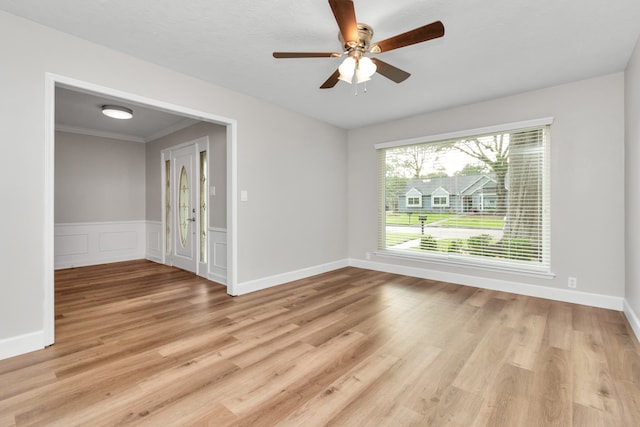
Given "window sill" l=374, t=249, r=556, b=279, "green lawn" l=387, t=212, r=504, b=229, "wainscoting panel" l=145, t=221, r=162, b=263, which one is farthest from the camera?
"wainscoting panel" l=145, t=221, r=162, b=263

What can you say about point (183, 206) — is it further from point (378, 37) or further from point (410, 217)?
point (378, 37)

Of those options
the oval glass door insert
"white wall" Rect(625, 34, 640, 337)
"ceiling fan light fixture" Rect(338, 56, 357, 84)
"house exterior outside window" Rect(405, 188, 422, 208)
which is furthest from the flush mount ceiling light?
"white wall" Rect(625, 34, 640, 337)

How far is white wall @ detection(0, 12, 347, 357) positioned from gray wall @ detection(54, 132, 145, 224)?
3.93m

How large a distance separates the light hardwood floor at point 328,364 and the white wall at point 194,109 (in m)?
0.62

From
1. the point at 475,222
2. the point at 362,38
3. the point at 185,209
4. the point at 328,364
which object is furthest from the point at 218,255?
the point at 475,222

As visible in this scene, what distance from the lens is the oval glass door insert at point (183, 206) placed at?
523 cm

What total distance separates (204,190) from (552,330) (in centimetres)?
489

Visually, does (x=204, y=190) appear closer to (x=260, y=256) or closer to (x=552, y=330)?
(x=260, y=256)

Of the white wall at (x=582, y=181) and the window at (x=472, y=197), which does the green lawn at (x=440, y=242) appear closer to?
the window at (x=472, y=197)

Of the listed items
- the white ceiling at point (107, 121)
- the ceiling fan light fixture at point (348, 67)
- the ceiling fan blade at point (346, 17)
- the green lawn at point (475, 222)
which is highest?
the white ceiling at point (107, 121)

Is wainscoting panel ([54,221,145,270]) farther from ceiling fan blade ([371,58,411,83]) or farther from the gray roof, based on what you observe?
ceiling fan blade ([371,58,411,83])

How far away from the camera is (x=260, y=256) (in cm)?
405

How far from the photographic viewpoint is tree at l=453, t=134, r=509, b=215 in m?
3.86

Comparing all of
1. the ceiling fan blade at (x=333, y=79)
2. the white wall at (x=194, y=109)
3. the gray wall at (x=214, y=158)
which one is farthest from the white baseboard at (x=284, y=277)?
the ceiling fan blade at (x=333, y=79)
